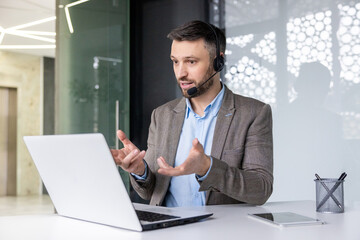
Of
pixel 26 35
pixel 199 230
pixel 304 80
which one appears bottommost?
pixel 199 230

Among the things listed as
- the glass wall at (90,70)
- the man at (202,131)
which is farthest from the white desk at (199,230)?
the glass wall at (90,70)

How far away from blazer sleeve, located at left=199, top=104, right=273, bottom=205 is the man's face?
0.31 m

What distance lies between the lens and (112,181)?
3.97 feet

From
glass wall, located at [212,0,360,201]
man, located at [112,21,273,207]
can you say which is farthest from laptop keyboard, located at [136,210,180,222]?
glass wall, located at [212,0,360,201]

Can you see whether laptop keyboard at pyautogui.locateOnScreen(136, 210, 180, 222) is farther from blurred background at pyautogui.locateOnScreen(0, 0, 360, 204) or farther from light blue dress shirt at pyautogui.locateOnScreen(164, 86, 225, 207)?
blurred background at pyautogui.locateOnScreen(0, 0, 360, 204)

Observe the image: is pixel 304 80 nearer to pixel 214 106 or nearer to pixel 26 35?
pixel 214 106

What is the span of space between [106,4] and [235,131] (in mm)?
3623

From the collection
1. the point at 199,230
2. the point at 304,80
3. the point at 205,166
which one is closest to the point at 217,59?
the point at 205,166

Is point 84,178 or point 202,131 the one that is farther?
point 202,131

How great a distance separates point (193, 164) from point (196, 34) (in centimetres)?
82

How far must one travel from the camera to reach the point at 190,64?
2178 mm

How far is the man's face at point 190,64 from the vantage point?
2150mm

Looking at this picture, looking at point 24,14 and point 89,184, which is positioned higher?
point 24,14

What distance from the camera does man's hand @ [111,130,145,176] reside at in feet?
5.23
